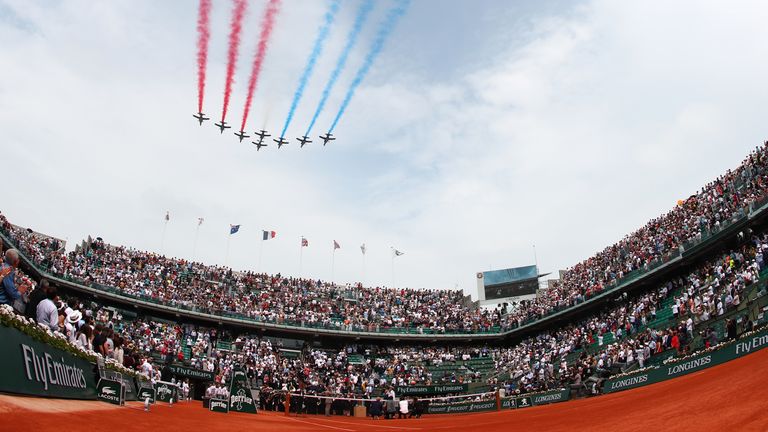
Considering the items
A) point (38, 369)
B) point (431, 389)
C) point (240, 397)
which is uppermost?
point (38, 369)

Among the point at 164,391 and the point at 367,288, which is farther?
the point at 367,288

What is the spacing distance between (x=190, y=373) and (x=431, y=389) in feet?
62.9

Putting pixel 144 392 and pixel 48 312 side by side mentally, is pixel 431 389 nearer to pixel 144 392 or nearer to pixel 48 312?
pixel 144 392

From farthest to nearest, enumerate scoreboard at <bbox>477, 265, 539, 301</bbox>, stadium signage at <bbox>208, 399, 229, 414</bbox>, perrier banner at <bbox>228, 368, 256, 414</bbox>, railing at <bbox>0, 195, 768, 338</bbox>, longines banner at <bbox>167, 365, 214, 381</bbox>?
1. scoreboard at <bbox>477, 265, 539, 301</bbox>
2. longines banner at <bbox>167, 365, 214, 381</bbox>
3. railing at <bbox>0, 195, 768, 338</bbox>
4. perrier banner at <bbox>228, 368, 256, 414</bbox>
5. stadium signage at <bbox>208, 399, 229, 414</bbox>

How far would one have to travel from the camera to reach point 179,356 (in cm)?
4316

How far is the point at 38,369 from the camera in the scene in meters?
11.2

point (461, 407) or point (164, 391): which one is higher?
point (164, 391)

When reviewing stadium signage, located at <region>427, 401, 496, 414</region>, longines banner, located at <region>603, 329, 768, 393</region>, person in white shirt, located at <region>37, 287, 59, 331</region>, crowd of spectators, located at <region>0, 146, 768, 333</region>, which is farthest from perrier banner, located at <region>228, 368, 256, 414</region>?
crowd of spectators, located at <region>0, 146, 768, 333</region>

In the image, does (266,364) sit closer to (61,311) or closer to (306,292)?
(306,292)

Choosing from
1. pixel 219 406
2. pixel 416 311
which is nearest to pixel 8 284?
pixel 219 406

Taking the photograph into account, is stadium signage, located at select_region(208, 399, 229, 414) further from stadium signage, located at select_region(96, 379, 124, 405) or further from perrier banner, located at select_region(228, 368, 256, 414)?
stadium signage, located at select_region(96, 379, 124, 405)

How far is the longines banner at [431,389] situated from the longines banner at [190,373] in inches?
596

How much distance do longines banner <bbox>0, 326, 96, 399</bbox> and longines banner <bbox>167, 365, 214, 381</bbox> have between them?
26692mm

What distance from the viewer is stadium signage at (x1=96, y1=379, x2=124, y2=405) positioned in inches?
666
